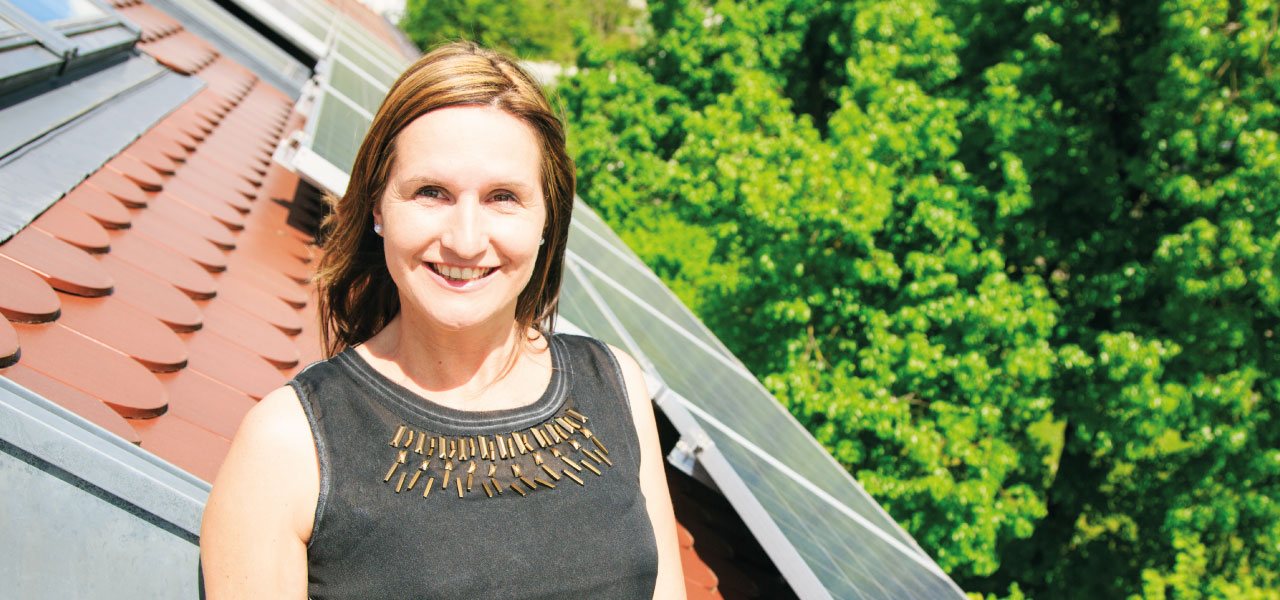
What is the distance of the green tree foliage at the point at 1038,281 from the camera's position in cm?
950

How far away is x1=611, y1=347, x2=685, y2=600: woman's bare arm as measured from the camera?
78.3 inches

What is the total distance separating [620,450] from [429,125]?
740 mm

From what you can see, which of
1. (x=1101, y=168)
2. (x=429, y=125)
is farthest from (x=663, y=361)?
(x=1101, y=168)

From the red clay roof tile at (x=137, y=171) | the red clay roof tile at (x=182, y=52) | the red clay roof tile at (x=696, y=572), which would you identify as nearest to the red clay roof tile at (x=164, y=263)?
the red clay roof tile at (x=137, y=171)

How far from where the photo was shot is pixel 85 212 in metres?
2.72

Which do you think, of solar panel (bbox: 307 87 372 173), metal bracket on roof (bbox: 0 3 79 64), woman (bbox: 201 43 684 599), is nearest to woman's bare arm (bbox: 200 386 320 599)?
woman (bbox: 201 43 684 599)

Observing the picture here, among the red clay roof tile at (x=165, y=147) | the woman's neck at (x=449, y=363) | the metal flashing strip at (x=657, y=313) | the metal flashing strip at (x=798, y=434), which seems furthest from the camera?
the metal flashing strip at (x=657, y=313)

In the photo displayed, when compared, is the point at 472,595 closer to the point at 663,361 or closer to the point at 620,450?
Answer: the point at 620,450

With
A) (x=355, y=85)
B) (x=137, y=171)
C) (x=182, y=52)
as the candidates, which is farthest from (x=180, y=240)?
(x=182, y=52)

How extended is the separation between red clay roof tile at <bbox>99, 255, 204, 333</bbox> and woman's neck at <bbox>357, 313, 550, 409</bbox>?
0.93 metres

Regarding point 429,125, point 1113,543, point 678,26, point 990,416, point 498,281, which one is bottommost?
point 1113,543

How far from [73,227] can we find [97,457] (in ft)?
4.32

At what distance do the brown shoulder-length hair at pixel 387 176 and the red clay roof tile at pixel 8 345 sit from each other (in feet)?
1.83

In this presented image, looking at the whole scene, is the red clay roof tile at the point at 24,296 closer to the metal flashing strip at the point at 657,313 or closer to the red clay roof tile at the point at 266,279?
the red clay roof tile at the point at 266,279
